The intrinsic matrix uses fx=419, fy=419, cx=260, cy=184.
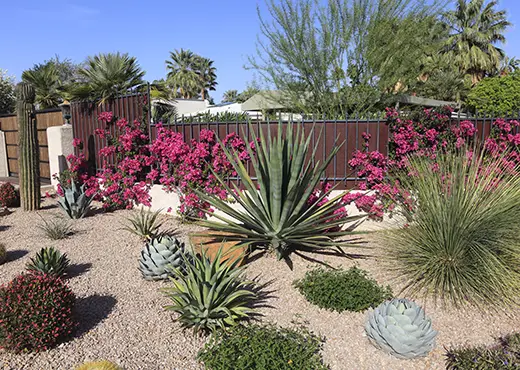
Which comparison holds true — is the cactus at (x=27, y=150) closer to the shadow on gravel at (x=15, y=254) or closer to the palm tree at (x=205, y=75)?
the shadow on gravel at (x=15, y=254)

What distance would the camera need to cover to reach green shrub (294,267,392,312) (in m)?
4.18

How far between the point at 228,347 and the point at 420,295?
2276mm

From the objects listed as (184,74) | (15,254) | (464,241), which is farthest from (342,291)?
(184,74)

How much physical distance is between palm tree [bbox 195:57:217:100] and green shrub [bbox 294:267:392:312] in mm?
41581

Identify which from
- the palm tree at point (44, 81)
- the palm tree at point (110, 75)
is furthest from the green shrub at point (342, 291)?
the palm tree at point (44, 81)

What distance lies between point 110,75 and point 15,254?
452 cm

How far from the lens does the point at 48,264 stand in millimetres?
4957

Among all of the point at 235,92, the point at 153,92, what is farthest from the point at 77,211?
the point at 235,92

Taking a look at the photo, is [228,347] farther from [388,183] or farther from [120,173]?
[120,173]

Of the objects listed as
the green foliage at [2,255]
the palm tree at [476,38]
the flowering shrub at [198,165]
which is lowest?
the green foliage at [2,255]

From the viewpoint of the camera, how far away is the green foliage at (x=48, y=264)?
191 inches

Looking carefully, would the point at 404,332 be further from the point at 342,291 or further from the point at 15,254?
the point at 15,254

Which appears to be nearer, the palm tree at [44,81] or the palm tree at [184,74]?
the palm tree at [44,81]

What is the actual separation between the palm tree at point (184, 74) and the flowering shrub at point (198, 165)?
3647 centimetres
